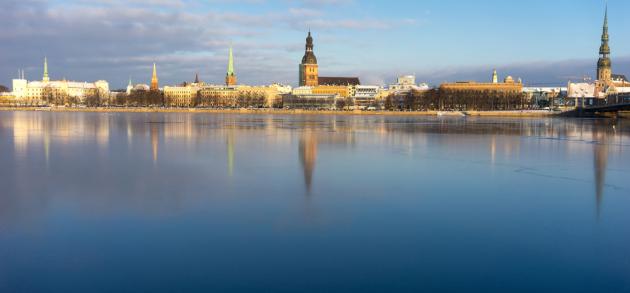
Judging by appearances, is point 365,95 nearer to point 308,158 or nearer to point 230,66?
point 230,66

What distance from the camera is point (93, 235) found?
20.2 ft

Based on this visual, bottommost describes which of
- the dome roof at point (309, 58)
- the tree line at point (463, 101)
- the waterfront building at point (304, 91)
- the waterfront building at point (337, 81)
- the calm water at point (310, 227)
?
the calm water at point (310, 227)

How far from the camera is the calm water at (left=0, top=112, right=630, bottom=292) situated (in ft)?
16.1

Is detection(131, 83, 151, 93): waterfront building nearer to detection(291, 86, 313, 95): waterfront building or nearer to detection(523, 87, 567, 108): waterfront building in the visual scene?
detection(291, 86, 313, 95): waterfront building

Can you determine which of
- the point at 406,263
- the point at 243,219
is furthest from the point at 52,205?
the point at 406,263

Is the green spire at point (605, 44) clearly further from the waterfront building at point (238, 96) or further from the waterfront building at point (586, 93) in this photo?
the waterfront building at point (238, 96)

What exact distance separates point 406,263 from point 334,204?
2721 mm

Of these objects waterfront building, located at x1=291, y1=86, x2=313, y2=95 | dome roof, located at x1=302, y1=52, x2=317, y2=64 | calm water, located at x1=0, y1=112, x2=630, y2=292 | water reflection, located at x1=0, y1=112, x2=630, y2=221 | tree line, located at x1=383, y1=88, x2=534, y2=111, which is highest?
dome roof, located at x1=302, y1=52, x2=317, y2=64

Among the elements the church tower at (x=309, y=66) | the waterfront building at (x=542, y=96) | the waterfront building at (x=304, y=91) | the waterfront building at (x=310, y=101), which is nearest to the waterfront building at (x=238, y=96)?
the waterfront building at (x=310, y=101)

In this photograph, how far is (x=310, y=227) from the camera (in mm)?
6555

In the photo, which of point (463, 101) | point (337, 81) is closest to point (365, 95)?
point (337, 81)

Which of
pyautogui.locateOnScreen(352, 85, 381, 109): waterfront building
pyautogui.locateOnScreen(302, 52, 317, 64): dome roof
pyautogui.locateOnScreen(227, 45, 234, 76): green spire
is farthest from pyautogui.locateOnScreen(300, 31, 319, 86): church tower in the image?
pyautogui.locateOnScreen(227, 45, 234, 76): green spire

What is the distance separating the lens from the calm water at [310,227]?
16.1 feet

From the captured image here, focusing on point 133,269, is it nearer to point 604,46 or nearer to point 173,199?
point 173,199
